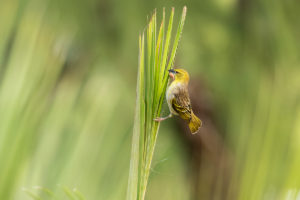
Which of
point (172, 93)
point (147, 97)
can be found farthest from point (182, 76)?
point (147, 97)

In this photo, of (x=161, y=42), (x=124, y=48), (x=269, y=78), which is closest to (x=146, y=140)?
(x=161, y=42)

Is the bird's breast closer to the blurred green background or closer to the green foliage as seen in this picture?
the blurred green background

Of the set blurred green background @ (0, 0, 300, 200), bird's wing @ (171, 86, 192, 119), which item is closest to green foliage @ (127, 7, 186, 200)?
blurred green background @ (0, 0, 300, 200)

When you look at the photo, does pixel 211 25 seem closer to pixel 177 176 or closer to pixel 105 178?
pixel 177 176

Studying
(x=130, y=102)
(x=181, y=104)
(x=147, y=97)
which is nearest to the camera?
(x=147, y=97)

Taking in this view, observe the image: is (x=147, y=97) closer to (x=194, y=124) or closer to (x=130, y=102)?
(x=194, y=124)

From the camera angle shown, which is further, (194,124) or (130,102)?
(130,102)

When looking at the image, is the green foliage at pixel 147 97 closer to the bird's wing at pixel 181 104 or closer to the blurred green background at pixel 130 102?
the blurred green background at pixel 130 102
